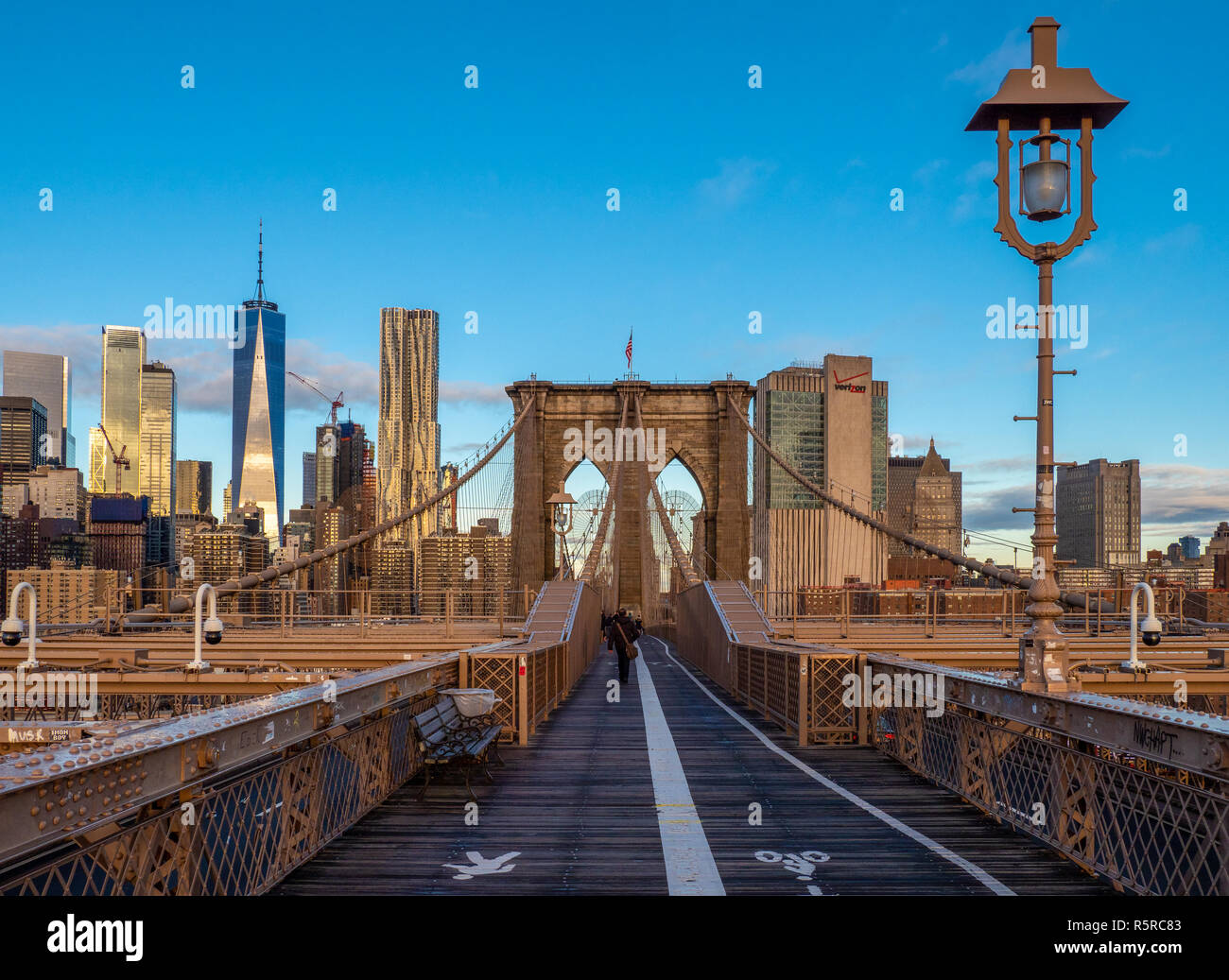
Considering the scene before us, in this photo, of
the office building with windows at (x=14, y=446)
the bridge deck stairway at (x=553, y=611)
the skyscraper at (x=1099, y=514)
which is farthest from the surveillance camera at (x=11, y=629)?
the office building with windows at (x=14, y=446)

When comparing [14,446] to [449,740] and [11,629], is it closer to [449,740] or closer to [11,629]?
[11,629]

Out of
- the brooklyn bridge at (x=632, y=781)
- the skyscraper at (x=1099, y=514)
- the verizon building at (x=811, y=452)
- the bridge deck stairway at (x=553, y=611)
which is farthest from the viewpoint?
the verizon building at (x=811, y=452)

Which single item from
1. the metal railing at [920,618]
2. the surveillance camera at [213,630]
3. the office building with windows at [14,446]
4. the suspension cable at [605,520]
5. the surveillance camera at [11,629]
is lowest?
the metal railing at [920,618]

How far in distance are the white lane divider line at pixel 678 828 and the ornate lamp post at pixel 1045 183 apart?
9.67ft

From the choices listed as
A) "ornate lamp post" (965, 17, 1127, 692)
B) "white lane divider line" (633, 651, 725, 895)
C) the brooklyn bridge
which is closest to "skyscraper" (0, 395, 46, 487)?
the brooklyn bridge

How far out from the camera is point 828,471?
6885 inches

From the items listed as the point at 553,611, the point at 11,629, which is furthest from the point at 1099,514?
the point at 11,629

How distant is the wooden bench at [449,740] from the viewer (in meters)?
8.65

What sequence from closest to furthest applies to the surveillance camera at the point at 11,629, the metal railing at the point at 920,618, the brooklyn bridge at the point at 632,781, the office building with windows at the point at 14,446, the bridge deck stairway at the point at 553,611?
the brooklyn bridge at the point at 632,781 → the surveillance camera at the point at 11,629 → the bridge deck stairway at the point at 553,611 → the metal railing at the point at 920,618 → the office building with windows at the point at 14,446

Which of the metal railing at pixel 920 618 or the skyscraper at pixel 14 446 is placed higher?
the skyscraper at pixel 14 446

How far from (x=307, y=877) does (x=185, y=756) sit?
1.90m

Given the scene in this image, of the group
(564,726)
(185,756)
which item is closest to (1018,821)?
(185,756)

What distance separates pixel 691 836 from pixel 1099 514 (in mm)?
45686

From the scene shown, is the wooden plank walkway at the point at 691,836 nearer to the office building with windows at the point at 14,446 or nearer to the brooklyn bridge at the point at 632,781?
the brooklyn bridge at the point at 632,781
